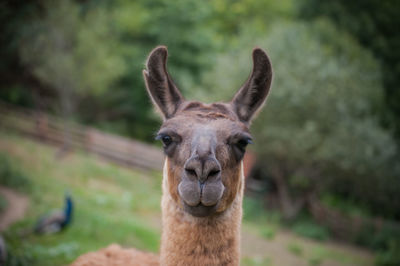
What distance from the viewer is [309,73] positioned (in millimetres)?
13062

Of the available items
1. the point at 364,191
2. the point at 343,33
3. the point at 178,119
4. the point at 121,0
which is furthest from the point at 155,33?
the point at 178,119

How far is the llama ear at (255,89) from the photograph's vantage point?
2697 mm

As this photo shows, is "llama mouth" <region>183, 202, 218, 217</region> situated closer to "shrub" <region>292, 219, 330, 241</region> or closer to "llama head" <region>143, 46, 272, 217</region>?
"llama head" <region>143, 46, 272, 217</region>

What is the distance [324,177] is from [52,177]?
1100cm

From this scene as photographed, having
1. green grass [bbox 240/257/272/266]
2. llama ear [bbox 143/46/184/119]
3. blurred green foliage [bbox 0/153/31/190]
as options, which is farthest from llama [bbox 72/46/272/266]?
blurred green foliage [bbox 0/153/31/190]

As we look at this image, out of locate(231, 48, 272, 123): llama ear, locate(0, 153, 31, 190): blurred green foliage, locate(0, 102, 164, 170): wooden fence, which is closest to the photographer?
locate(231, 48, 272, 123): llama ear

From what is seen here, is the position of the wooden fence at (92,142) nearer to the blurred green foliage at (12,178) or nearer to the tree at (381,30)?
the blurred green foliage at (12,178)

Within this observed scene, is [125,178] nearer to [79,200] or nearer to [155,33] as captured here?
[79,200]

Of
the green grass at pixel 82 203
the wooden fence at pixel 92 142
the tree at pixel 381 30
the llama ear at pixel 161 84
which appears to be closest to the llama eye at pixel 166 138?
the llama ear at pixel 161 84

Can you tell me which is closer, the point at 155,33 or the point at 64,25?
the point at 64,25

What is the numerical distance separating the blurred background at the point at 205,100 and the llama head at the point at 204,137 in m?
4.70

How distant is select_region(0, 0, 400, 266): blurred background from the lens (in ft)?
30.5

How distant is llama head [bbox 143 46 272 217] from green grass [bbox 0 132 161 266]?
15.3 ft

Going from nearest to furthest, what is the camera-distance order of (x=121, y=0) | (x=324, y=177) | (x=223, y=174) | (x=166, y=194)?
(x=223, y=174), (x=166, y=194), (x=324, y=177), (x=121, y=0)
